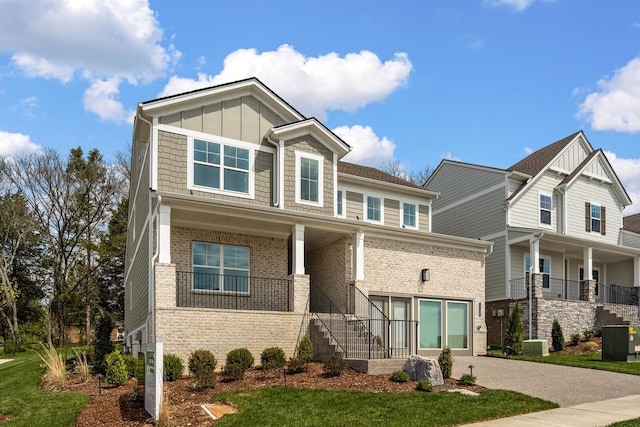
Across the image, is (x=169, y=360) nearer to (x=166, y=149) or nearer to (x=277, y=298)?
(x=277, y=298)

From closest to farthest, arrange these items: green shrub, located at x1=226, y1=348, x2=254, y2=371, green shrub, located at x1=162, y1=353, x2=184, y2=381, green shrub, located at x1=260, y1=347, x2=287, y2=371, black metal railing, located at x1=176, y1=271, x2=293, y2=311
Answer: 1. green shrub, located at x1=162, y1=353, x2=184, y2=381
2. green shrub, located at x1=226, y1=348, x2=254, y2=371
3. green shrub, located at x1=260, y1=347, x2=287, y2=371
4. black metal railing, located at x1=176, y1=271, x2=293, y2=311

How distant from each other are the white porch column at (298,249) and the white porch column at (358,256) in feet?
6.13

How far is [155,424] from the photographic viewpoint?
33.2 ft

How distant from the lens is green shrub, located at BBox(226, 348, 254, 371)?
14.9 metres

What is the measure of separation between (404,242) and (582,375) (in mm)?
6677

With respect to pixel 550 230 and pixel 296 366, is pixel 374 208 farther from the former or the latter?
pixel 296 366

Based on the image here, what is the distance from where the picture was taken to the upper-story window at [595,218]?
30.3 meters

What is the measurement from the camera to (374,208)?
83.7 feet


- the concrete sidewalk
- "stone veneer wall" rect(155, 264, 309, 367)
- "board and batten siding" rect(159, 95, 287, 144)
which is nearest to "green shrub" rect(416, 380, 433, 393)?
the concrete sidewalk

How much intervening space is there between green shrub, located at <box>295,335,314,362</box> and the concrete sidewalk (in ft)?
20.9

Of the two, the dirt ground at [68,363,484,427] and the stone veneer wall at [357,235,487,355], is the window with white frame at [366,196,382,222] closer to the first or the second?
the stone veneer wall at [357,235,487,355]

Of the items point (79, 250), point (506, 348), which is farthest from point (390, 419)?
point (79, 250)

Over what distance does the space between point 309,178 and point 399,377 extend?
858 centimetres

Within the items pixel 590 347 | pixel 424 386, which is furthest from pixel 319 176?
pixel 590 347
